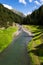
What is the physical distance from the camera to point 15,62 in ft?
145

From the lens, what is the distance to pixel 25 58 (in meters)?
48.1

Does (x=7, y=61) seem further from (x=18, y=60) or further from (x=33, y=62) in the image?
(x=33, y=62)

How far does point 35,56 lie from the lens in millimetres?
49406

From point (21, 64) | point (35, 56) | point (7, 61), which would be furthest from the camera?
point (35, 56)

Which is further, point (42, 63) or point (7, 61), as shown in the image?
point (7, 61)

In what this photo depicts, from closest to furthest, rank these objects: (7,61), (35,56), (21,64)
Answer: (21,64) < (7,61) < (35,56)

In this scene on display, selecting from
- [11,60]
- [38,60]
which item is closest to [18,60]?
[11,60]

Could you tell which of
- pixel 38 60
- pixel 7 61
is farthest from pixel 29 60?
pixel 7 61

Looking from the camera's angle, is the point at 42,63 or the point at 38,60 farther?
the point at 38,60

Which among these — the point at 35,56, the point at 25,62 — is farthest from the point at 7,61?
the point at 35,56

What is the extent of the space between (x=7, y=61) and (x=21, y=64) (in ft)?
Answer: 14.4

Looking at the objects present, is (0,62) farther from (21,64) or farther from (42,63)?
(42,63)

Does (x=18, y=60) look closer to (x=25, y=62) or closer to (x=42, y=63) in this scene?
(x=25, y=62)

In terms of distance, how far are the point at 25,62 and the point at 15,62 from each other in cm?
216
